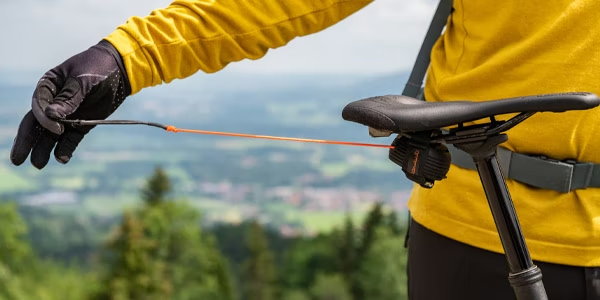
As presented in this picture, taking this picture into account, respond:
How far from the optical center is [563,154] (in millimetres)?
834

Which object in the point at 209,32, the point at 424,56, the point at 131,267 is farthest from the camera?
the point at 131,267

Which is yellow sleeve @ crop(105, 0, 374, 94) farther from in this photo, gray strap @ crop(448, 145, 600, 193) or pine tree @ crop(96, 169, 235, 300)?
pine tree @ crop(96, 169, 235, 300)

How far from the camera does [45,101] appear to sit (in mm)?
771

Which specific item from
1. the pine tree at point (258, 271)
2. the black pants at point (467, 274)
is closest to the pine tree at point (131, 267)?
the pine tree at point (258, 271)

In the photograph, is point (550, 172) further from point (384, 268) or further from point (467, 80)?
point (384, 268)

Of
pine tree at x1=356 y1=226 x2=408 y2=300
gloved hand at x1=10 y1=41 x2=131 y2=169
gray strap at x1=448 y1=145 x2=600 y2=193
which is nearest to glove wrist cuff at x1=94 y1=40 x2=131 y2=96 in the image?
gloved hand at x1=10 y1=41 x2=131 y2=169

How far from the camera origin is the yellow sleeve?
84cm

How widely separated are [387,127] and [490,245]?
324mm

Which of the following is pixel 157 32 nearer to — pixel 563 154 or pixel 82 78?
pixel 82 78

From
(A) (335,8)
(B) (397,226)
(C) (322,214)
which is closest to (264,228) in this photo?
(C) (322,214)

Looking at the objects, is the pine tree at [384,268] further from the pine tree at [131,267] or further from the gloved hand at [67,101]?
the gloved hand at [67,101]

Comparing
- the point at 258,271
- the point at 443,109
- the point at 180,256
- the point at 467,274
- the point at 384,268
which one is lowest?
the point at 180,256

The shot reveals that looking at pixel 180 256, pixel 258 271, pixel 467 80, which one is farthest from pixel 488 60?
pixel 180 256

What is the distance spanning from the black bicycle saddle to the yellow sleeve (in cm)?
26
